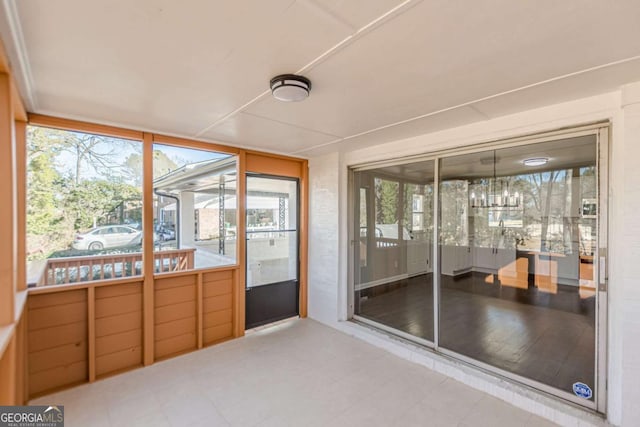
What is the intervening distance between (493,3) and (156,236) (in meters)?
3.20

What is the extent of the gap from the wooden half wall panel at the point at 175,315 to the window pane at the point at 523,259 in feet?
9.01

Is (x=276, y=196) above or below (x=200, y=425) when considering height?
above

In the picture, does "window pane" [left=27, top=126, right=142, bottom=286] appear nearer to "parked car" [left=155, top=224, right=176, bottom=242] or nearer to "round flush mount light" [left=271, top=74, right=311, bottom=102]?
"parked car" [left=155, top=224, right=176, bottom=242]

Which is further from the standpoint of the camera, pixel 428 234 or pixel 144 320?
pixel 428 234

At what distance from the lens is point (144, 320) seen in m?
2.84

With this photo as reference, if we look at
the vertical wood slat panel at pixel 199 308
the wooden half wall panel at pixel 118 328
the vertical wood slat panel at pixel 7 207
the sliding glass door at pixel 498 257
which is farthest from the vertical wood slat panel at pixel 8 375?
the sliding glass door at pixel 498 257

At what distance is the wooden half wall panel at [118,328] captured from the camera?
264cm

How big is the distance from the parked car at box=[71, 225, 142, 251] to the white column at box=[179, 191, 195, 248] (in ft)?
1.47

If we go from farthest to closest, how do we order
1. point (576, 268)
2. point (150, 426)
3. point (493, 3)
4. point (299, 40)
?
1. point (576, 268)
2. point (150, 426)
3. point (299, 40)
4. point (493, 3)

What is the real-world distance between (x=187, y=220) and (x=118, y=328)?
1.23 m

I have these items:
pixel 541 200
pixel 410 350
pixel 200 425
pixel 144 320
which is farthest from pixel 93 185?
pixel 541 200

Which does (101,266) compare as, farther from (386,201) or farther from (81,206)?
(386,201)

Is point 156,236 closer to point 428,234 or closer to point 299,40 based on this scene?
point 299,40

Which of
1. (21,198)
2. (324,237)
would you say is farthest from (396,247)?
(21,198)
